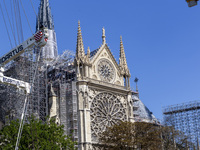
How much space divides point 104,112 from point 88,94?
3.73 m

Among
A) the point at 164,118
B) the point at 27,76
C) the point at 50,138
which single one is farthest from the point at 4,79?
the point at 164,118

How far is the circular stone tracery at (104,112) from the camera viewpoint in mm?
47938

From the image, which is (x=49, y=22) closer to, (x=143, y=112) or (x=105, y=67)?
(x=143, y=112)

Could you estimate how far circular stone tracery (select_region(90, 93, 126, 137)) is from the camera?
157ft

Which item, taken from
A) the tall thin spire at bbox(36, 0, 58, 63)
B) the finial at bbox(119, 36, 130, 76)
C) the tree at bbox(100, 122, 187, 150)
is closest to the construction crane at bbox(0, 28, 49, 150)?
the tree at bbox(100, 122, 187, 150)

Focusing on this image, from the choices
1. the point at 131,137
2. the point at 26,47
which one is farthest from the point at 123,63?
the point at 26,47

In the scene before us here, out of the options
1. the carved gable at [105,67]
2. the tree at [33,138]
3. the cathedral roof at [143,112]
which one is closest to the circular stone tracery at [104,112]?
the carved gable at [105,67]

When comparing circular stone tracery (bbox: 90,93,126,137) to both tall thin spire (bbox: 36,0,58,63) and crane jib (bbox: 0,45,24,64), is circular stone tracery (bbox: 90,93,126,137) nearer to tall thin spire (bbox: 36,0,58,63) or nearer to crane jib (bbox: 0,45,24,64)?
crane jib (bbox: 0,45,24,64)

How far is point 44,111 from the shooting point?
49.5 meters

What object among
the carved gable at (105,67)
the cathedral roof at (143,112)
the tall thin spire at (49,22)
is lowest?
the cathedral roof at (143,112)

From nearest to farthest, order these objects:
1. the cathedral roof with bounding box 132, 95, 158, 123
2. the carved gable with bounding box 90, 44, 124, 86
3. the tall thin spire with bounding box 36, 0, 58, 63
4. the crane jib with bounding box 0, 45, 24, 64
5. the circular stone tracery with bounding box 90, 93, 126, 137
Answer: the crane jib with bounding box 0, 45, 24, 64 < the circular stone tracery with bounding box 90, 93, 126, 137 < the carved gable with bounding box 90, 44, 124, 86 < the cathedral roof with bounding box 132, 95, 158, 123 < the tall thin spire with bounding box 36, 0, 58, 63

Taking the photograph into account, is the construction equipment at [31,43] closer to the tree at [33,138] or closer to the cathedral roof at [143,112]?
the tree at [33,138]

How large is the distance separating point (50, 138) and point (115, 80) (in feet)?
70.1

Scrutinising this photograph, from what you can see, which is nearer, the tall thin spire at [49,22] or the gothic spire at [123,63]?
the gothic spire at [123,63]
